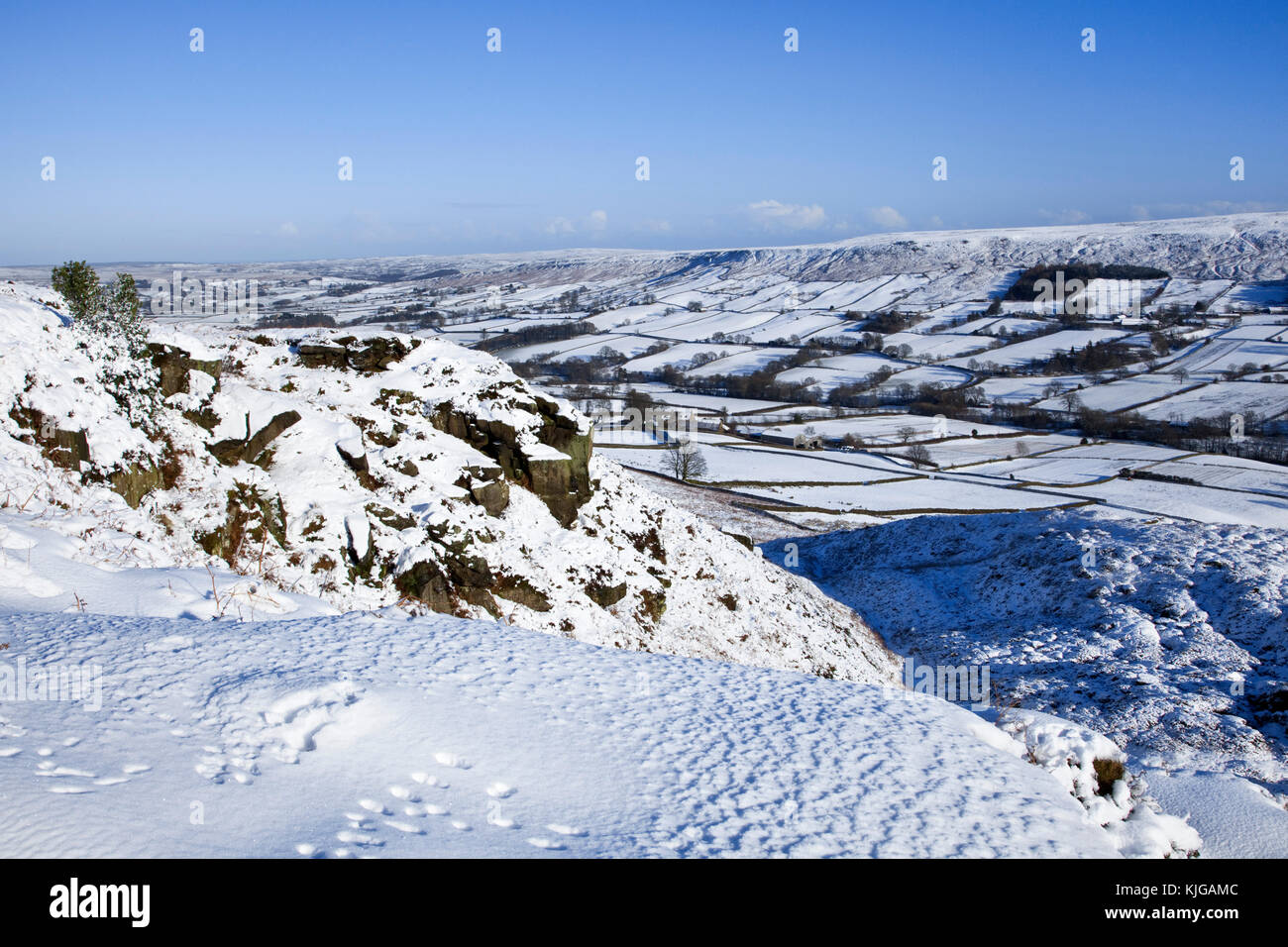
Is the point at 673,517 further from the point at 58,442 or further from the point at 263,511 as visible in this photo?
the point at 58,442

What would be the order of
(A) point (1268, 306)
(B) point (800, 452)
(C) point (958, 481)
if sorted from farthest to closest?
(A) point (1268, 306)
(B) point (800, 452)
(C) point (958, 481)

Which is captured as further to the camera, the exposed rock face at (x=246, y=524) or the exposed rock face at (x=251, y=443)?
the exposed rock face at (x=251, y=443)

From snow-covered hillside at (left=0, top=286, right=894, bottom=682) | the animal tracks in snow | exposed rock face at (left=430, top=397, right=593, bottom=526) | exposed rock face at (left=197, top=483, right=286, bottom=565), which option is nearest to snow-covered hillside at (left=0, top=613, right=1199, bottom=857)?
the animal tracks in snow

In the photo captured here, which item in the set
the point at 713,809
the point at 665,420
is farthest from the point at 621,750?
the point at 665,420

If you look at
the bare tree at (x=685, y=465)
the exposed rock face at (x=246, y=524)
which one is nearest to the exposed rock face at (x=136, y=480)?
the exposed rock face at (x=246, y=524)

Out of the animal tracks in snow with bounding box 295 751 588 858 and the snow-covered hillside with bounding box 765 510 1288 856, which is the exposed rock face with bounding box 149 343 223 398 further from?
the snow-covered hillside with bounding box 765 510 1288 856

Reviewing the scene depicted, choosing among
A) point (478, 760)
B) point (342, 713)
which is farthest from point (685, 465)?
point (478, 760)

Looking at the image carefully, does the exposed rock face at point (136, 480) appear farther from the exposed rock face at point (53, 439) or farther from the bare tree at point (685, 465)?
the bare tree at point (685, 465)

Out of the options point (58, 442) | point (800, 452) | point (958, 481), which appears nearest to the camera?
point (58, 442)
